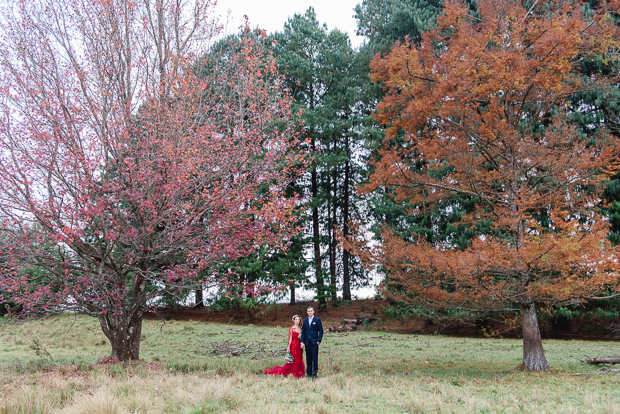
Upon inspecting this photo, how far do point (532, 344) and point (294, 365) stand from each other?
18.8 ft

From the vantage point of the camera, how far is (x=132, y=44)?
9805mm

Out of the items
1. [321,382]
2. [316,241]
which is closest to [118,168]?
[321,382]

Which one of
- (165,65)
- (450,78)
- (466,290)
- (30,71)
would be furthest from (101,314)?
(450,78)

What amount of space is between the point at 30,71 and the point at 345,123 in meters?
17.0

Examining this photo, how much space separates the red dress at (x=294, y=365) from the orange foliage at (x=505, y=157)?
259 centimetres

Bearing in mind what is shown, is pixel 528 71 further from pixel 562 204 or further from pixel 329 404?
pixel 329 404

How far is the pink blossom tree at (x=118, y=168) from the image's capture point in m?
7.92

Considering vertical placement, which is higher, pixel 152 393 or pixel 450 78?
pixel 450 78

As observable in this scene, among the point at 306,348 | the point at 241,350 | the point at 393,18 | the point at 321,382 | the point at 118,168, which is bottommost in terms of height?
the point at 241,350

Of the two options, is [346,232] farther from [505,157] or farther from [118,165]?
[118,165]

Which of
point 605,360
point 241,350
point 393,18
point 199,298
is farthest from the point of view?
point 393,18

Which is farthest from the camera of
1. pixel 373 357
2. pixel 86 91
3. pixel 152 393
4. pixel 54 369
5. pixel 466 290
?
pixel 373 357

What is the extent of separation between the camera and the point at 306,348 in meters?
8.38

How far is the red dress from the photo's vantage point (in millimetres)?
8328
